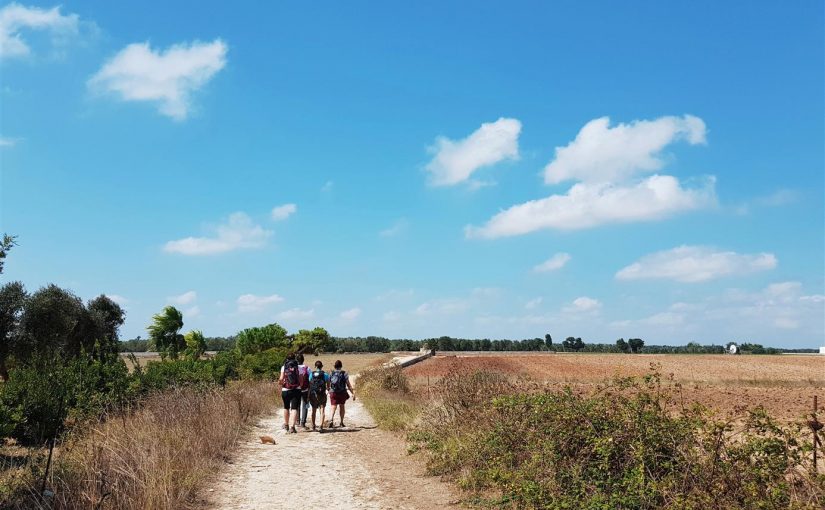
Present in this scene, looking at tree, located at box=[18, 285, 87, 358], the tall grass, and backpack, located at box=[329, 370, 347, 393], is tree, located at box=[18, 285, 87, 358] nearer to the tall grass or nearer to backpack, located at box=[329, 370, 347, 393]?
the tall grass

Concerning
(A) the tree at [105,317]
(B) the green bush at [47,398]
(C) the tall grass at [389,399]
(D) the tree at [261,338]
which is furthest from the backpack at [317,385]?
(D) the tree at [261,338]

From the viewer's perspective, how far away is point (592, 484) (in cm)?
705

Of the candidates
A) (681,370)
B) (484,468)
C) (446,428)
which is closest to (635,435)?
(484,468)

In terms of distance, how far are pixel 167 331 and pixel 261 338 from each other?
31.5 feet

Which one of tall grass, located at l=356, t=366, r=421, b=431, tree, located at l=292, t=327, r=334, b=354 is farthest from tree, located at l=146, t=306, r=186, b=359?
tall grass, located at l=356, t=366, r=421, b=431

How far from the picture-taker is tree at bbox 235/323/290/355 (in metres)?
55.7

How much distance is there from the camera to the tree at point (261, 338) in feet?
183

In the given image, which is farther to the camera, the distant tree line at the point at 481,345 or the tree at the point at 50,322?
the distant tree line at the point at 481,345

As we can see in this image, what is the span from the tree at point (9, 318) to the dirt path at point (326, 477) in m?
23.8

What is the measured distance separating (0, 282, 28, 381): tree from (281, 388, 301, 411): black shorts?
22.9 m

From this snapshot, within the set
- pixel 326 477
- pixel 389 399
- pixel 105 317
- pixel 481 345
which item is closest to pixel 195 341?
pixel 105 317

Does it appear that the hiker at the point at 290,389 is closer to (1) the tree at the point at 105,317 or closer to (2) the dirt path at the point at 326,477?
(2) the dirt path at the point at 326,477

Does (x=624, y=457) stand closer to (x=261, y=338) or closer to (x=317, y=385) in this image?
(x=317, y=385)

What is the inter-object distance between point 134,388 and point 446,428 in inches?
→ 368
